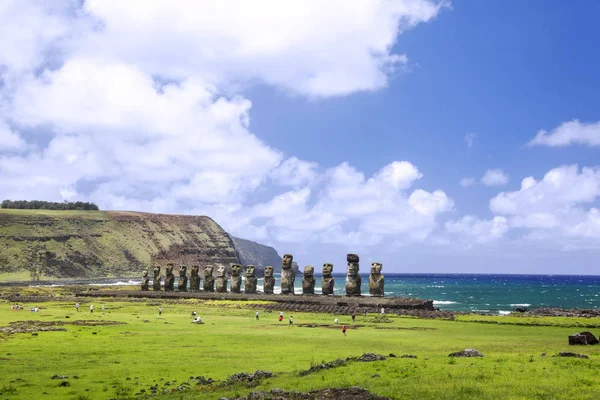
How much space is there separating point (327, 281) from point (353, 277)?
452cm

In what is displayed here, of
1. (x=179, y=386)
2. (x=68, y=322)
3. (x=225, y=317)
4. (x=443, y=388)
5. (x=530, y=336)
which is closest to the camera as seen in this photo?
(x=443, y=388)

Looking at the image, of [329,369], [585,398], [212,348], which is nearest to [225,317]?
[212,348]

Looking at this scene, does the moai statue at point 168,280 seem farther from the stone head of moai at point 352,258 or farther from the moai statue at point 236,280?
the stone head of moai at point 352,258

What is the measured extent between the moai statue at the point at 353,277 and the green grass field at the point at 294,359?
60.5 ft

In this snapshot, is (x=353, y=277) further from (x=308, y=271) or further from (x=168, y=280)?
(x=168, y=280)

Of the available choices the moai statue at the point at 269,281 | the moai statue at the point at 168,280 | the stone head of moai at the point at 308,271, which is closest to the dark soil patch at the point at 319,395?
the stone head of moai at the point at 308,271

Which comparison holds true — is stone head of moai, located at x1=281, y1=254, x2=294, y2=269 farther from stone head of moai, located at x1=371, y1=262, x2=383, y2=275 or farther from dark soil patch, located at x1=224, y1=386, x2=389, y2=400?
dark soil patch, located at x1=224, y1=386, x2=389, y2=400

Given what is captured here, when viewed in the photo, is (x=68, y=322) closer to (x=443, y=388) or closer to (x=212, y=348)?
(x=212, y=348)

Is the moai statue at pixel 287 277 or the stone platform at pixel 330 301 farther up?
the moai statue at pixel 287 277

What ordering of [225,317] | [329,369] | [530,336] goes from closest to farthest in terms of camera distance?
[329,369] → [530,336] → [225,317]

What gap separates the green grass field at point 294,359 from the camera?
18.1 meters

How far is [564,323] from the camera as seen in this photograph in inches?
1779

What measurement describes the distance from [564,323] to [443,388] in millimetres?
32938

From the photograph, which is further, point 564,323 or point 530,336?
point 564,323
